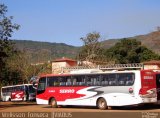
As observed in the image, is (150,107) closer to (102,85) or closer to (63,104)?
(102,85)

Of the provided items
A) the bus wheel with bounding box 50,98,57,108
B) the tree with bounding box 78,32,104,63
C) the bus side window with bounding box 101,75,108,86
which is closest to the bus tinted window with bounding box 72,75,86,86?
the bus side window with bounding box 101,75,108,86

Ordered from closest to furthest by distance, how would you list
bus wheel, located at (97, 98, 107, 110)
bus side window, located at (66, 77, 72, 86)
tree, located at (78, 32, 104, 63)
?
bus wheel, located at (97, 98, 107, 110), bus side window, located at (66, 77, 72, 86), tree, located at (78, 32, 104, 63)

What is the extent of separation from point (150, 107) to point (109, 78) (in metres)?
3.86

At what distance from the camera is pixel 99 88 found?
28.2 m

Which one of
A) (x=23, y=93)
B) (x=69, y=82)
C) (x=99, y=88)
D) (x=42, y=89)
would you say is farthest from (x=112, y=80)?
(x=23, y=93)

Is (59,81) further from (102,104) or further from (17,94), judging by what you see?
(17,94)

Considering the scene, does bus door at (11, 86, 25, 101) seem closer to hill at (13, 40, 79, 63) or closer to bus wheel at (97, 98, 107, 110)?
bus wheel at (97, 98, 107, 110)

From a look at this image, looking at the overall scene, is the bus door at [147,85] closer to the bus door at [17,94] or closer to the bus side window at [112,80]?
the bus side window at [112,80]

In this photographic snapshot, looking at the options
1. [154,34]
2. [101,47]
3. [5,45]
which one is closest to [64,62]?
[101,47]

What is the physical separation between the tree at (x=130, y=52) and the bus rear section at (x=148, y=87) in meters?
54.3

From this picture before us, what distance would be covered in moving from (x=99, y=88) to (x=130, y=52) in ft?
184

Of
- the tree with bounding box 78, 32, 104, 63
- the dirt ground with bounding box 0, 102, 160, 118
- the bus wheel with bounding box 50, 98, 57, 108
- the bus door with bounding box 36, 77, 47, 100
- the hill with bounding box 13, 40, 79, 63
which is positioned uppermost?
the hill with bounding box 13, 40, 79, 63

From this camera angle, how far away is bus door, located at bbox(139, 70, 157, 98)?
25.8m

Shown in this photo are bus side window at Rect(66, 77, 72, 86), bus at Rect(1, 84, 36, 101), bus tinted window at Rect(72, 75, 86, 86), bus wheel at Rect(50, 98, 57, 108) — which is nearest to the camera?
bus tinted window at Rect(72, 75, 86, 86)
